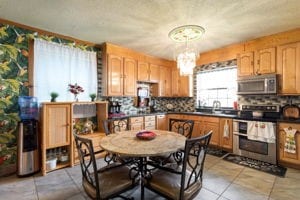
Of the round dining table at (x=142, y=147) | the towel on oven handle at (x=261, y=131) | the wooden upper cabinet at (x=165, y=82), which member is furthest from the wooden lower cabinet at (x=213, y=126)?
the round dining table at (x=142, y=147)

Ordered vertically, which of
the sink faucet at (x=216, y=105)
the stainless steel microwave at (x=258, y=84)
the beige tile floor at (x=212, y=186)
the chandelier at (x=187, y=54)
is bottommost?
the beige tile floor at (x=212, y=186)

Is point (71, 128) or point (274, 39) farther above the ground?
point (274, 39)

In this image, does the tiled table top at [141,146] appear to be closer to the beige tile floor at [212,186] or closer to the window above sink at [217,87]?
the beige tile floor at [212,186]

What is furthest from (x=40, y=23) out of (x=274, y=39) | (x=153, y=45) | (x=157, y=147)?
(x=274, y=39)

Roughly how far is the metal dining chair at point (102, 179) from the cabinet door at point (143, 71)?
2.91 metres

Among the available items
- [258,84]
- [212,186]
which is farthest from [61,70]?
[258,84]

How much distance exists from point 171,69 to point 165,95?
0.91 meters

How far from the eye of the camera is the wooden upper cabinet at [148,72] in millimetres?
4445

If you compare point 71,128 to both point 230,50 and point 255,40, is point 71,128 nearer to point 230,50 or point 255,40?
point 230,50

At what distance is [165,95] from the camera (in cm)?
513

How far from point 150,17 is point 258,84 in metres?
2.64

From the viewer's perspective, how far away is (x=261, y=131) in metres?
3.16

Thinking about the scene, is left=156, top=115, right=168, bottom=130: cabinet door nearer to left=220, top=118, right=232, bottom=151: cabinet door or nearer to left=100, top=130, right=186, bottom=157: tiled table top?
left=220, top=118, right=232, bottom=151: cabinet door

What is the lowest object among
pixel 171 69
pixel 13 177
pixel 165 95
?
pixel 13 177
